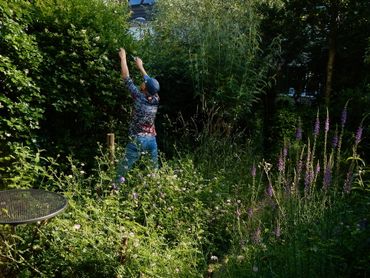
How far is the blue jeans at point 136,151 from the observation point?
4.43 m

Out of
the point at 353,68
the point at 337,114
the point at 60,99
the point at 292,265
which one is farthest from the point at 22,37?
the point at 353,68

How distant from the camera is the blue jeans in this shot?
175 inches

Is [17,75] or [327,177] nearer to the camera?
[327,177]

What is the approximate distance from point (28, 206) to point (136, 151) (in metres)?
2.02

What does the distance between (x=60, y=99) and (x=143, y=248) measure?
229cm

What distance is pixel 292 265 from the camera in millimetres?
2748

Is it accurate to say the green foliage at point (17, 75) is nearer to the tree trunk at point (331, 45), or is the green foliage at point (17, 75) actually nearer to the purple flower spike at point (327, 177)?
the purple flower spike at point (327, 177)

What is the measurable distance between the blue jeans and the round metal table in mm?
1212

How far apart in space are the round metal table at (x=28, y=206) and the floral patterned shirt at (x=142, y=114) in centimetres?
188

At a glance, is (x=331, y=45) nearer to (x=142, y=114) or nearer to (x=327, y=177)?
(x=142, y=114)

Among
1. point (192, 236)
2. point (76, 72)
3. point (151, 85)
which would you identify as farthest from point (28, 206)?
point (151, 85)

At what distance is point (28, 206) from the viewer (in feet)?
9.82

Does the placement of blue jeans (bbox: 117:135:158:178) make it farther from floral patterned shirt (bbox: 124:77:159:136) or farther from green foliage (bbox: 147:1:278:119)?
green foliage (bbox: 147:1:278:119)

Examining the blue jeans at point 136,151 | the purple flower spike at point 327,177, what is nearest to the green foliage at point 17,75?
the blue jeans at point 136,151
